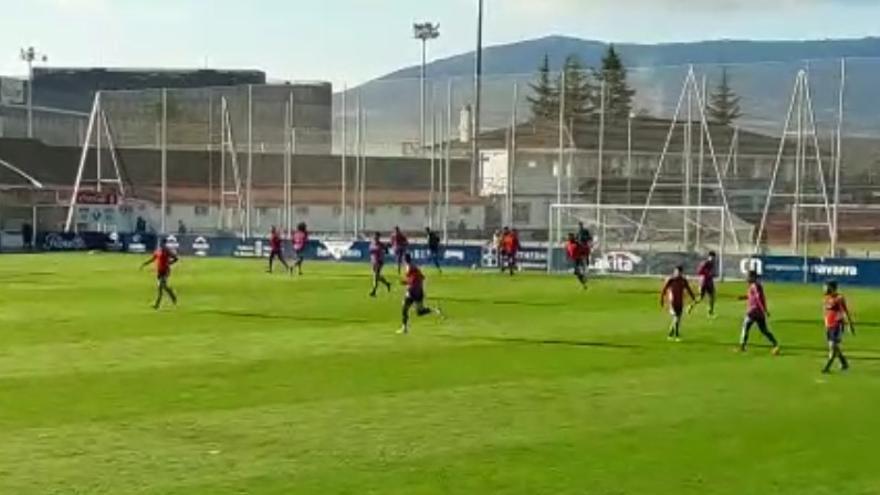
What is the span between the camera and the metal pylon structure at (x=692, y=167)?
61219mm

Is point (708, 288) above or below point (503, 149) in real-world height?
below

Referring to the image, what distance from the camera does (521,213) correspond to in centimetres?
6856

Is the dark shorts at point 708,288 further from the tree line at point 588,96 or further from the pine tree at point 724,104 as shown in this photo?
the tree line at point 588,96

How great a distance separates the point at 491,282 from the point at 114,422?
3393 cm

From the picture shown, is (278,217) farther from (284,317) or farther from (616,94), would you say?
(284,317)

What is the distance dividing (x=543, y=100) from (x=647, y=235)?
10306mm

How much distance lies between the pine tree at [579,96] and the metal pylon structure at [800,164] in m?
9.64

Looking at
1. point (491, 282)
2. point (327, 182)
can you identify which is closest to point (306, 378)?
point (491, 282)

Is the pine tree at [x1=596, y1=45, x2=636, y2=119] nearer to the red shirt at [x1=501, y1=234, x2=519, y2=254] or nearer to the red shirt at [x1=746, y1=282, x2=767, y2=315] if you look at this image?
the red shirt at [x1=501, y1=234, x2=519, y2=254]

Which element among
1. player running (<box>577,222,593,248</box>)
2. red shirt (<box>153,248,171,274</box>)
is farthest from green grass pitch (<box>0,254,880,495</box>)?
player running (<box>577,222,593,248</box>)

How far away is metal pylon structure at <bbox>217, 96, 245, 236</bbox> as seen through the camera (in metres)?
79.8

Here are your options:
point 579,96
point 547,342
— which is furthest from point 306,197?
point 547,342

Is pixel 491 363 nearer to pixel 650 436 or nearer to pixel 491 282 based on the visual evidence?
pixel 650 436

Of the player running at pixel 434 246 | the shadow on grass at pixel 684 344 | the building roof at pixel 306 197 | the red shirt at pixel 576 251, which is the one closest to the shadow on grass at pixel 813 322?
the shadow on grass at pixel 684 344
